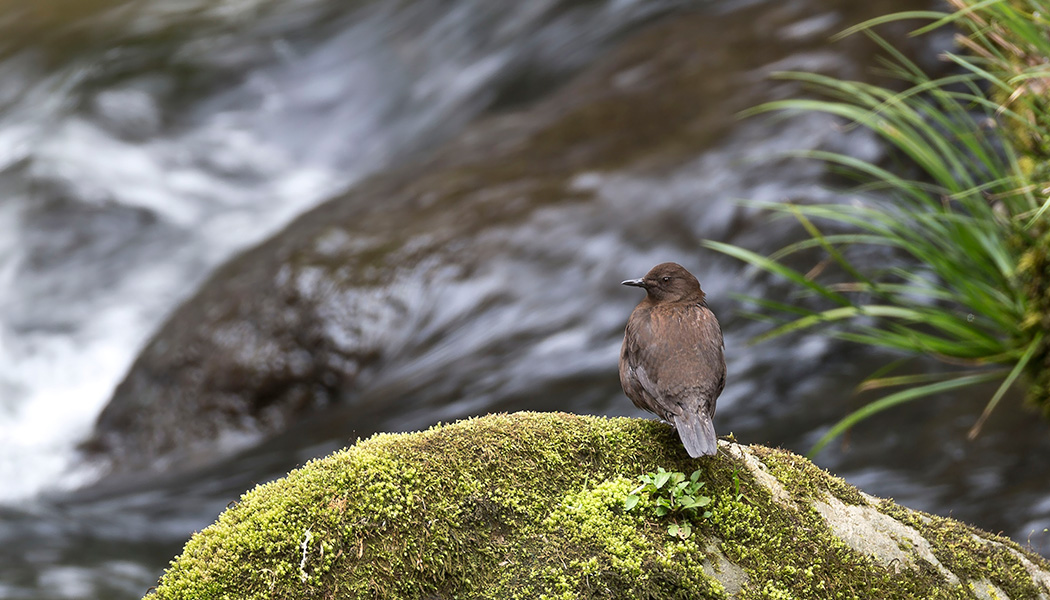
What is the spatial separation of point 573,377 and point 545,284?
96 cm

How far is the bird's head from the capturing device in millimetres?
3023

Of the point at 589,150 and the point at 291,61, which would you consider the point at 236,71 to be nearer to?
the point at 291,61

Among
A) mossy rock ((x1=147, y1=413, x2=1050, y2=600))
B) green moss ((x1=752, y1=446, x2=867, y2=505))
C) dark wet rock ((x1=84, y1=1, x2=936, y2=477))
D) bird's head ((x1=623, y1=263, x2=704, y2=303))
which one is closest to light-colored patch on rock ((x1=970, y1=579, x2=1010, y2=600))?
mossy rock ((x1=147, y1=413, x2=1050, y2=600))

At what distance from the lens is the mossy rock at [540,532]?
6.88ft

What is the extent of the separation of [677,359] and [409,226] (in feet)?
16.9

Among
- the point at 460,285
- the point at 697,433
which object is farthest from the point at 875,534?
the point at 460,285

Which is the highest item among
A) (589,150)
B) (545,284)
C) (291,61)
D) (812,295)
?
(291,61)

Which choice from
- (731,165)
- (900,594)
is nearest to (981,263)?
(900,594)

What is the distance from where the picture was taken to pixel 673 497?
2.32m

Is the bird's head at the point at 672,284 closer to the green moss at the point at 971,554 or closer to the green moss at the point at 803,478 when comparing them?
the green moss at the point at 803,478

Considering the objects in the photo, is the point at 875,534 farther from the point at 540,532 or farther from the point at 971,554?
the point at 540,532

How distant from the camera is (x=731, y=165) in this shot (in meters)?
7.33

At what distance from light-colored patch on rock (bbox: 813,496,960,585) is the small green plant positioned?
44cm

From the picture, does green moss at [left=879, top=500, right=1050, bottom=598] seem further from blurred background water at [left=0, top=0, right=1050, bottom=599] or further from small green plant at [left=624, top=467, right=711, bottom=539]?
blurred background water at [left=0, top=0, right=1050, bottom=599]
